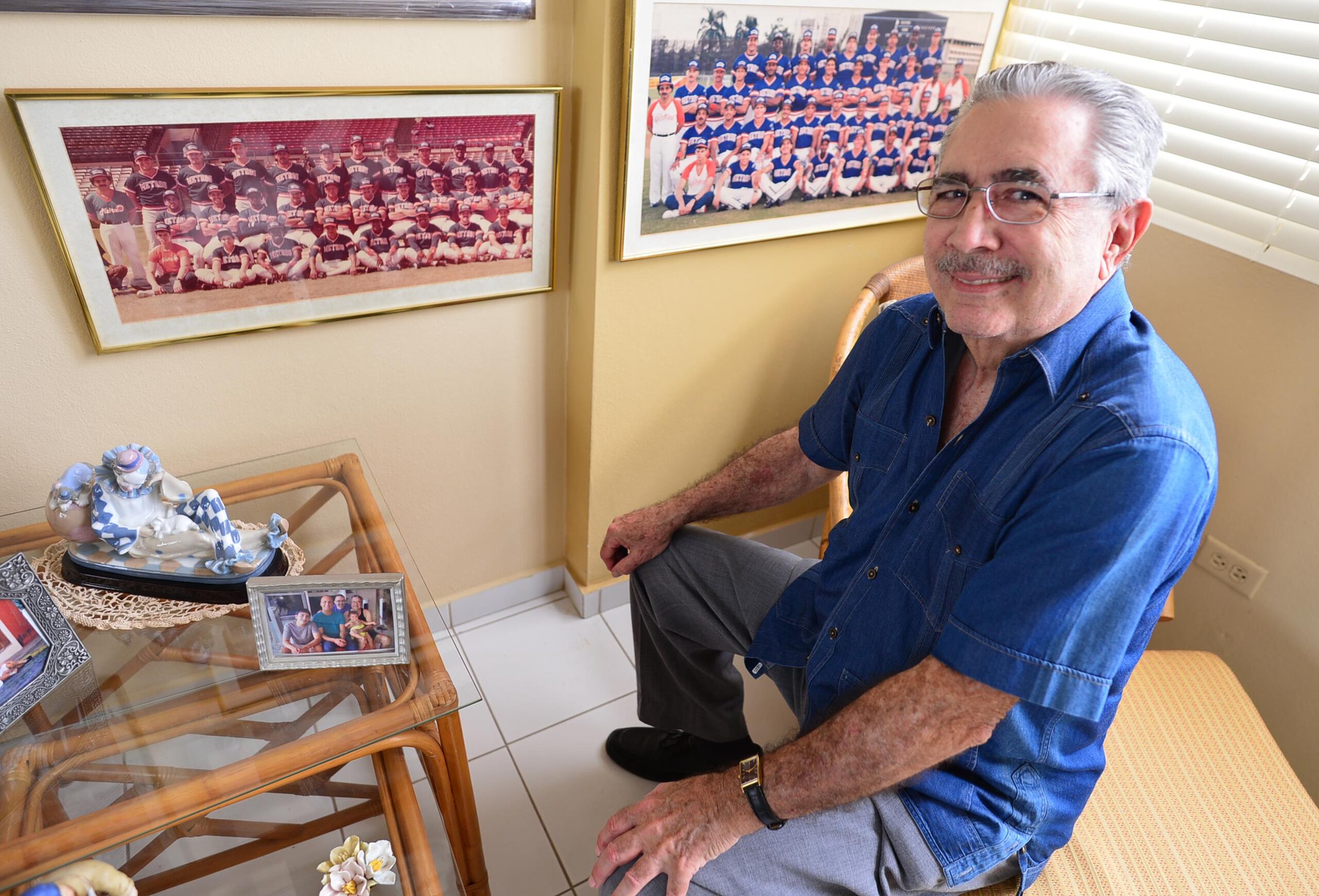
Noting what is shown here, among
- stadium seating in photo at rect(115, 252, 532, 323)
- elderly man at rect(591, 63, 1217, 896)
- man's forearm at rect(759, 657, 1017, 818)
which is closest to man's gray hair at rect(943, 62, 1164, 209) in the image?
elderly man at rect(591, 63, 1217, 896)

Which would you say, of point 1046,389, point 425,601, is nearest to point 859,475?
point 1046,389

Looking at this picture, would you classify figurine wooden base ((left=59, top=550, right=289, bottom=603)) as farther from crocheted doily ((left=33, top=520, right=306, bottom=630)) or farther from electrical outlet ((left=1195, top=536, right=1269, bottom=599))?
electrical outlet ((left=1195, top=536, right=1269, bottom=599))

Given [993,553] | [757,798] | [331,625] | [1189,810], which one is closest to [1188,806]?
[1189,810]

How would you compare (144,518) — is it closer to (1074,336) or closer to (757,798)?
(757,798)

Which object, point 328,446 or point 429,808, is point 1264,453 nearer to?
point 429,808

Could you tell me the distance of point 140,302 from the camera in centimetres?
136

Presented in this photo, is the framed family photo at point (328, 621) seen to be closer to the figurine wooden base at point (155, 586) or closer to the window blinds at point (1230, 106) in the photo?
the figurine wooden base at point (155, 586)

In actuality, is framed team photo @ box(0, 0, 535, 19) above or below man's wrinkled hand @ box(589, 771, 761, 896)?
above

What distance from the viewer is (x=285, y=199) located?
1.39 m

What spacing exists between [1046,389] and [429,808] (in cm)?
109

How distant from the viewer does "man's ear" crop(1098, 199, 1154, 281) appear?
1.03 m

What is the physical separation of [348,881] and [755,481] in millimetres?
894

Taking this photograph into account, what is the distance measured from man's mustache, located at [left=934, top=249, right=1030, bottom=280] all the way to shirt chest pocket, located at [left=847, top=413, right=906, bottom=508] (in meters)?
0.28

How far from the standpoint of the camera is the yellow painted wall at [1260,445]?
154 cm
